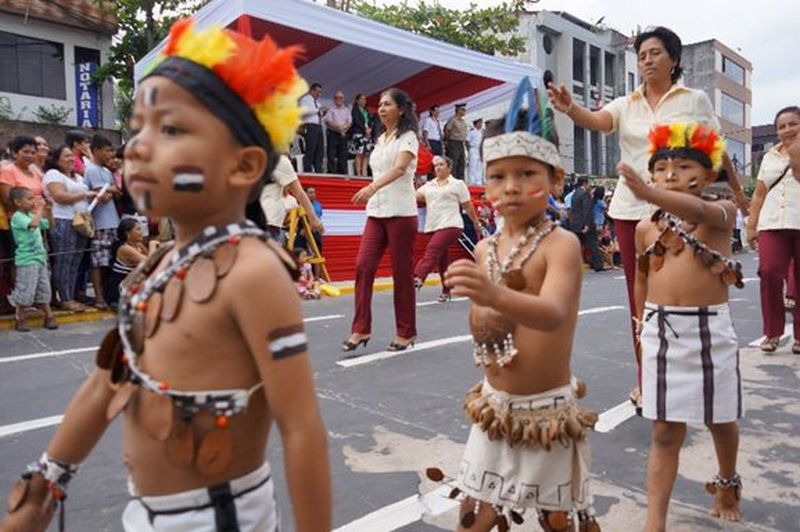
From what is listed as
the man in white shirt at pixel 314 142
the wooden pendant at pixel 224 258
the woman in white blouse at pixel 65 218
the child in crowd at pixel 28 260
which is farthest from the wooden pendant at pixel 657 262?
the man in white shirt at pixel 314 142

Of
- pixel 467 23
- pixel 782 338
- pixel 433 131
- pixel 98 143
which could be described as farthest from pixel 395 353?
pixel 467 23

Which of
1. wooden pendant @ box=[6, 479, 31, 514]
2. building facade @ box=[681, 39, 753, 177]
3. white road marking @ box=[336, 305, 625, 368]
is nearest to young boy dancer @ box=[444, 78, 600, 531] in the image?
wooden pendant @ box=[6, 479, 31, 514]

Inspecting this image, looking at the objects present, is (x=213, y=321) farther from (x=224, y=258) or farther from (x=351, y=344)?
(x=351, y=344)

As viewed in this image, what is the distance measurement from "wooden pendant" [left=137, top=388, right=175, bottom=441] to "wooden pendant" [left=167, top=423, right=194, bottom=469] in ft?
0.05

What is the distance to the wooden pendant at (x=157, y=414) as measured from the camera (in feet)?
4.32

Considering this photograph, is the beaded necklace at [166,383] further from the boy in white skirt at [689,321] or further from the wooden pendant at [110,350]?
the boy in white skirt at [689,321]

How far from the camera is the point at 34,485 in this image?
1.47 metres

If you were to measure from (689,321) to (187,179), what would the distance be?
2033 millimetres

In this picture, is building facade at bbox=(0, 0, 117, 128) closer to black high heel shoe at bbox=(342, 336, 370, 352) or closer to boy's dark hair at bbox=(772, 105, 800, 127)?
black high heel shoe at bbox=(342, 336, 370, 352)

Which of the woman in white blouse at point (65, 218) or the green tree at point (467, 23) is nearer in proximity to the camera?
the woman in white blouse at point (65, 218)

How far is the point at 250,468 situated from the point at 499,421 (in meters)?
0.91

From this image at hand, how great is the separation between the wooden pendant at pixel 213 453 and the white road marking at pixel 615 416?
2714 mm

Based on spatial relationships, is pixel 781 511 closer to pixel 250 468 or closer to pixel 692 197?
pixel 692 197

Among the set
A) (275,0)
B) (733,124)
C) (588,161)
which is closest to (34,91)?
(275,0)
